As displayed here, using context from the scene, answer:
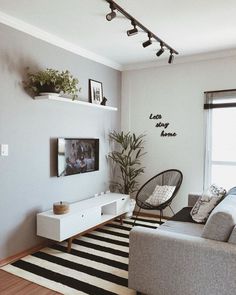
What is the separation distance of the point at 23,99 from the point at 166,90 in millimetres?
2418

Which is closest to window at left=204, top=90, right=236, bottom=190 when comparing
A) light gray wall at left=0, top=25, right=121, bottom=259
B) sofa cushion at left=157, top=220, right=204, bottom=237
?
sofa cushion at left=157, top=220, right=204, bottom=237

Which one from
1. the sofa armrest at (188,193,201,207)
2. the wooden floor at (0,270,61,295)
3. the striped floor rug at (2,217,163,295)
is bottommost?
the wooden floor at (0,270,61,295)

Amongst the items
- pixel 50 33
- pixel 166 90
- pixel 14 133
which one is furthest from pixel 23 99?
pixel 166 90

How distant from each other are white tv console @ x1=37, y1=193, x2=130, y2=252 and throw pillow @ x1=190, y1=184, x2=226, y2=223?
1246mm

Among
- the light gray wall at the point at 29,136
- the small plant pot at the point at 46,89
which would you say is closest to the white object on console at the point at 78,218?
the light gray wall at the point at 29,136

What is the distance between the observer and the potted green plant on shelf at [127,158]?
183 inches

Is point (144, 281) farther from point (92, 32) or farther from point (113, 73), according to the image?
point (113, 73)

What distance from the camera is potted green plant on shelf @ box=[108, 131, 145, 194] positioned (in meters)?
4.66

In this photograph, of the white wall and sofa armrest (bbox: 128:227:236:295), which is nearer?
sofa armrest (bbox: 128:227:236:295)

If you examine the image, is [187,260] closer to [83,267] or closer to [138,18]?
[83,267]

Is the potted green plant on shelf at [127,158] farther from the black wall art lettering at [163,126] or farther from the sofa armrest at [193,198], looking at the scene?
the sofa armrest at [193,198]

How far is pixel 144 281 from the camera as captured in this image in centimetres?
221

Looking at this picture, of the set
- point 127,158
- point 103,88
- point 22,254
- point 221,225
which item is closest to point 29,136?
point 22,254

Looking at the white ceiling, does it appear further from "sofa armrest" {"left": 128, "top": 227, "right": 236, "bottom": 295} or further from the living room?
"sofa armrest" {"left": 128, "top": 227, "right": 236, "bottom": 295}
